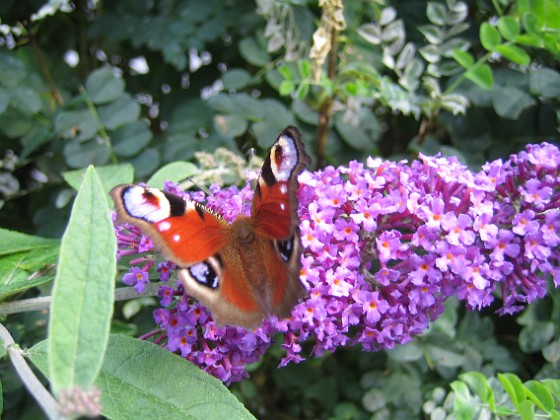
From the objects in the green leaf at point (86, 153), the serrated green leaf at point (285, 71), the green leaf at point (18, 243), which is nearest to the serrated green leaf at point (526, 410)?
the serrated green leaf at point (285, 71)

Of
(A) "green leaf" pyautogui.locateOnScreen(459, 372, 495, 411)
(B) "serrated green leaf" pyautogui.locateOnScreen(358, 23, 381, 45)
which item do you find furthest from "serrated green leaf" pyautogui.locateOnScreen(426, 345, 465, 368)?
(B) "serrated green leaf" pyautogui.locateOnScreen(358, 23, 381, 45)

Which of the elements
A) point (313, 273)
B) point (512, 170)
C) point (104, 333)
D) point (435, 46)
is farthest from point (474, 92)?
point (104, 333)

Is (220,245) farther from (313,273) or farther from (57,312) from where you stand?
(57,312)

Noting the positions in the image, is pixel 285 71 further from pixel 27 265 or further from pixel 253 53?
pixel 27 265

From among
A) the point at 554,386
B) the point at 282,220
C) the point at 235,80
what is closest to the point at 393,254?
the point at 282,220

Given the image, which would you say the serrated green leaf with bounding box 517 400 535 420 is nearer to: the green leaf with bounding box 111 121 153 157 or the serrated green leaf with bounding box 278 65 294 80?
the serrated green leaf with bounding box 278 65 294 80

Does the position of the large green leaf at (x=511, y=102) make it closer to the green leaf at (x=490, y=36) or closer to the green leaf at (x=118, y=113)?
the green leaf at (x=490, y=36)
